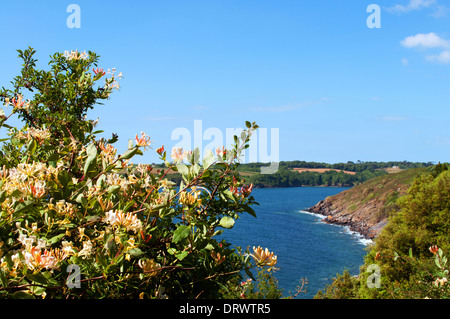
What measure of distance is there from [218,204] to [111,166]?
2.75ft

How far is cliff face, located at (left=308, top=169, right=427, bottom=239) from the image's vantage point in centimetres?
7212

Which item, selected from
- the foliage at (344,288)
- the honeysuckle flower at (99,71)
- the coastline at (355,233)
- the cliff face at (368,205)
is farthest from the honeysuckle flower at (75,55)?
the cliff face at (368,205)

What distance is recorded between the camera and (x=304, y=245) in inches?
2509

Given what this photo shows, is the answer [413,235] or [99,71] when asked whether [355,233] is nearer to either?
[413,235]

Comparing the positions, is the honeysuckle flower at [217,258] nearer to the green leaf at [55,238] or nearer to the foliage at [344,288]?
the green leaf at [55,238]

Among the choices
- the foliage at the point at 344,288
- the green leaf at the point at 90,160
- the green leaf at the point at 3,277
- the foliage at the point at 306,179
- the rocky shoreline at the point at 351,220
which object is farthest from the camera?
the foliage at the point at 306,179

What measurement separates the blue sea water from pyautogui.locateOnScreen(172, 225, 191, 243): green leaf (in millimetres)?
37301

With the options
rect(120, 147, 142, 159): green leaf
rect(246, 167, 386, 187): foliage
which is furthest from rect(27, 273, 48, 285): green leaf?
rect(246, 167, 386, 187): foliage

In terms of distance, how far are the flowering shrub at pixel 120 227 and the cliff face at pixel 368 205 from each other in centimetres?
6968

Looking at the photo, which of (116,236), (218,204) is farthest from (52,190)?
(218,204)

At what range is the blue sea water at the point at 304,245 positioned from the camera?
46328mm

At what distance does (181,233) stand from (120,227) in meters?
0.38
